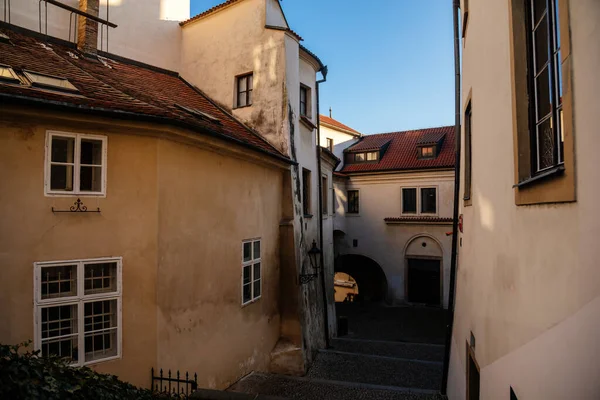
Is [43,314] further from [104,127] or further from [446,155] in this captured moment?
[446,155]

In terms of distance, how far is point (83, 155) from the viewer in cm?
688

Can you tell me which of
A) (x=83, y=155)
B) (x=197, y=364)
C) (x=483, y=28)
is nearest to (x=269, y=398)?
(x=197, y=364)

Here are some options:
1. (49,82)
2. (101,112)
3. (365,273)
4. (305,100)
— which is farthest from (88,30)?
(365,273)

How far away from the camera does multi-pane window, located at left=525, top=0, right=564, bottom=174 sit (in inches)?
111

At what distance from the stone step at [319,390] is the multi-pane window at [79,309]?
12.4 feet

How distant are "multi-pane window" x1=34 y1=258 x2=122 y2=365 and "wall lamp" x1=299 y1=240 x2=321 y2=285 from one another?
6.66 meters

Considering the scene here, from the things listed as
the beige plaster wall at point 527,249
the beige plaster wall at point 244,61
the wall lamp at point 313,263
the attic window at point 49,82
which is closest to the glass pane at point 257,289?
the wall lamp at point 313,263

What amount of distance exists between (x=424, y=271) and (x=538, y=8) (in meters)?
22.1

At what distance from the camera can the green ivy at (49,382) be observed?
3.48 meters

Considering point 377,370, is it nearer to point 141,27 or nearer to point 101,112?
point 101,112

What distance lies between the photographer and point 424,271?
930 inches

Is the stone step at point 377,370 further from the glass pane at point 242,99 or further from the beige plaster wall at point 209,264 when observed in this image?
the glass pane at point 242,99

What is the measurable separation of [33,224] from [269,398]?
15.8 ft

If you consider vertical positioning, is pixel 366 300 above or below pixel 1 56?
below
